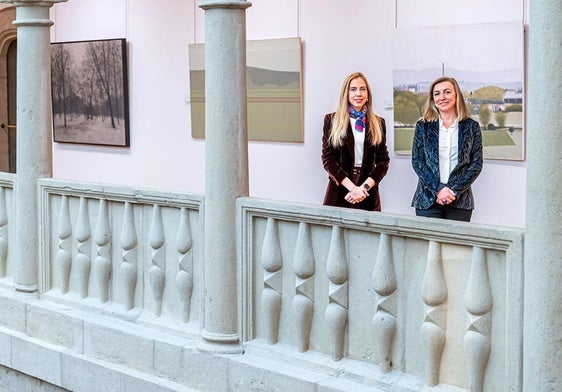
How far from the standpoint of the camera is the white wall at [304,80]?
10.3 meters

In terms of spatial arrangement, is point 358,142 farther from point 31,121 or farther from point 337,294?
point 337,294

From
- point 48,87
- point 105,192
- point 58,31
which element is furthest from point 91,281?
point 58,31

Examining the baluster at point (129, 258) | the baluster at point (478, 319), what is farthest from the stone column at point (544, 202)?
the baluster at point (129, 258)

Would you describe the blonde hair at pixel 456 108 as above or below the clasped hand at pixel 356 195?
above

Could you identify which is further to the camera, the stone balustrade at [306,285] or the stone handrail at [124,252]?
the stone handrail at [124,252]

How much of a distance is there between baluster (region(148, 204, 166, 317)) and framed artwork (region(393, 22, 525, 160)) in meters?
3.65

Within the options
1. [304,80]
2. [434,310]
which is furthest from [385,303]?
[304,80]

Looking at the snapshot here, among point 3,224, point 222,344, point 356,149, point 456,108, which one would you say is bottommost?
point 222,344

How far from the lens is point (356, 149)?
9.12 metres

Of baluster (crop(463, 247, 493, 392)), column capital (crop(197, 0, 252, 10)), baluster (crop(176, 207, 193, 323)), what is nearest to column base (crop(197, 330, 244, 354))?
baluster (crop(176, 207, 193, 323))

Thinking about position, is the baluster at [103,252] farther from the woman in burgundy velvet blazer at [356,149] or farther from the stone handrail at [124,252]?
the woman in burgundy velvet blazer at [356,149]

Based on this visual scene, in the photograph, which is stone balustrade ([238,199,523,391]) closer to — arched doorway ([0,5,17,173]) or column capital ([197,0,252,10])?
column capital ([197,0,252,10])

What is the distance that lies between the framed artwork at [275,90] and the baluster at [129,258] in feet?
14.5

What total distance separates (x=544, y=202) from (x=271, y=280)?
2.03m
